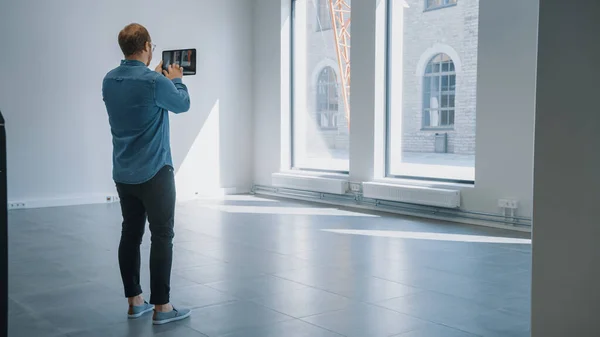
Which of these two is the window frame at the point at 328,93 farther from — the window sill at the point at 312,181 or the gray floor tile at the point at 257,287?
the gray floor tile at the point at 257,287

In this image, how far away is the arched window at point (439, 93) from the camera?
24.2ft

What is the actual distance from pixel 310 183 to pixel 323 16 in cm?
Result: 231

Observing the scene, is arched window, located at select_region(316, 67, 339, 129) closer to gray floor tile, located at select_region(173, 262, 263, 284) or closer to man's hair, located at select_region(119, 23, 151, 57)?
gray floor tile, located at select_region(173, 262, 263, 284)

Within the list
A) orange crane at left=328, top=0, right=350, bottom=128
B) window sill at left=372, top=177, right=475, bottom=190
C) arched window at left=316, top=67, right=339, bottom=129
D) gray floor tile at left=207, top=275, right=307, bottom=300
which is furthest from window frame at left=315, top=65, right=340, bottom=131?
gray floor tile at left=207, top=275, right=307, bottom=300

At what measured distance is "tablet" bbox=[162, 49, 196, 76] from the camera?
12.0 ft

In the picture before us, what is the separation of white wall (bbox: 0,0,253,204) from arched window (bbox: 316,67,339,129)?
1.25m

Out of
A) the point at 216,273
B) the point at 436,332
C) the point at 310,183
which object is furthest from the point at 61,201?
the point at 436,332

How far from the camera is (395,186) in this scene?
758 centimetres

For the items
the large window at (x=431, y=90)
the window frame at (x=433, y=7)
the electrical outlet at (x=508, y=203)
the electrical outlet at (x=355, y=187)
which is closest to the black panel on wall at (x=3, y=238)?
the electrical outlet at (x=508, y=203)

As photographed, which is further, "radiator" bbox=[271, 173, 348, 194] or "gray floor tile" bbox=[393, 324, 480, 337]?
"radiator" bbox=[271, 173, 348, 194]

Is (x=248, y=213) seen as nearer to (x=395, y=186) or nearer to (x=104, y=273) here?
(x=395, y=186)

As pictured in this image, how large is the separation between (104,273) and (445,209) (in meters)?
3.87

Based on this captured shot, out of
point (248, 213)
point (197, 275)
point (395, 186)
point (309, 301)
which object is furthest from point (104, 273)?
point (395, 186)

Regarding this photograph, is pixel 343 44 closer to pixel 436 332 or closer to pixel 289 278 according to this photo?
pixel 289 278
